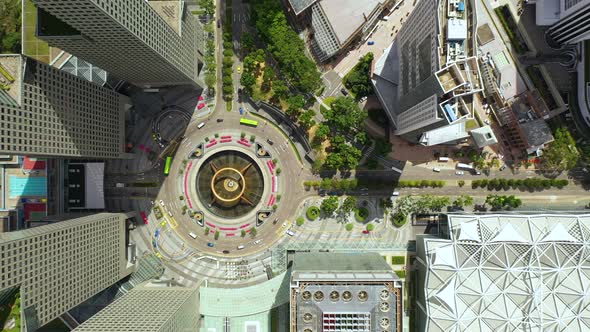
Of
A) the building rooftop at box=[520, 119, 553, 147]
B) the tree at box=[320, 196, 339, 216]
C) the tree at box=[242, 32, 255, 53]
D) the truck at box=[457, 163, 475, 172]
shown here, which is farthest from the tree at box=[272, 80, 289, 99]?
the building rooftop at box=[520, 119, 553, 147]

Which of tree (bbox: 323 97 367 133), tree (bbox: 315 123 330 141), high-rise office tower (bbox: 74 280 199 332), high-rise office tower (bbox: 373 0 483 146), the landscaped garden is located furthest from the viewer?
the landscaped garden

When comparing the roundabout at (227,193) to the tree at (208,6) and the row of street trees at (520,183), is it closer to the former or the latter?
the tree at (208,6)

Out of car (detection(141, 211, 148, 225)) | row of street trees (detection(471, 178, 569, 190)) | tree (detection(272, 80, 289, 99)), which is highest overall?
tree (detection(272, 80, 289, 99))

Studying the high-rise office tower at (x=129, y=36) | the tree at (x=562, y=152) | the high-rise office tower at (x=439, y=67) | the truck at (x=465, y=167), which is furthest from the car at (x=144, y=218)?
the tree at (x=562, y=152)

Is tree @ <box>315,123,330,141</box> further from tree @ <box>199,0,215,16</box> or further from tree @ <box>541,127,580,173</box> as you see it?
Result: tree @ <box>541,127,580,173</box>

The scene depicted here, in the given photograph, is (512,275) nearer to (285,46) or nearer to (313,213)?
(313,213)

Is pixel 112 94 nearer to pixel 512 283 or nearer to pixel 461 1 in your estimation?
pixel 461 1
